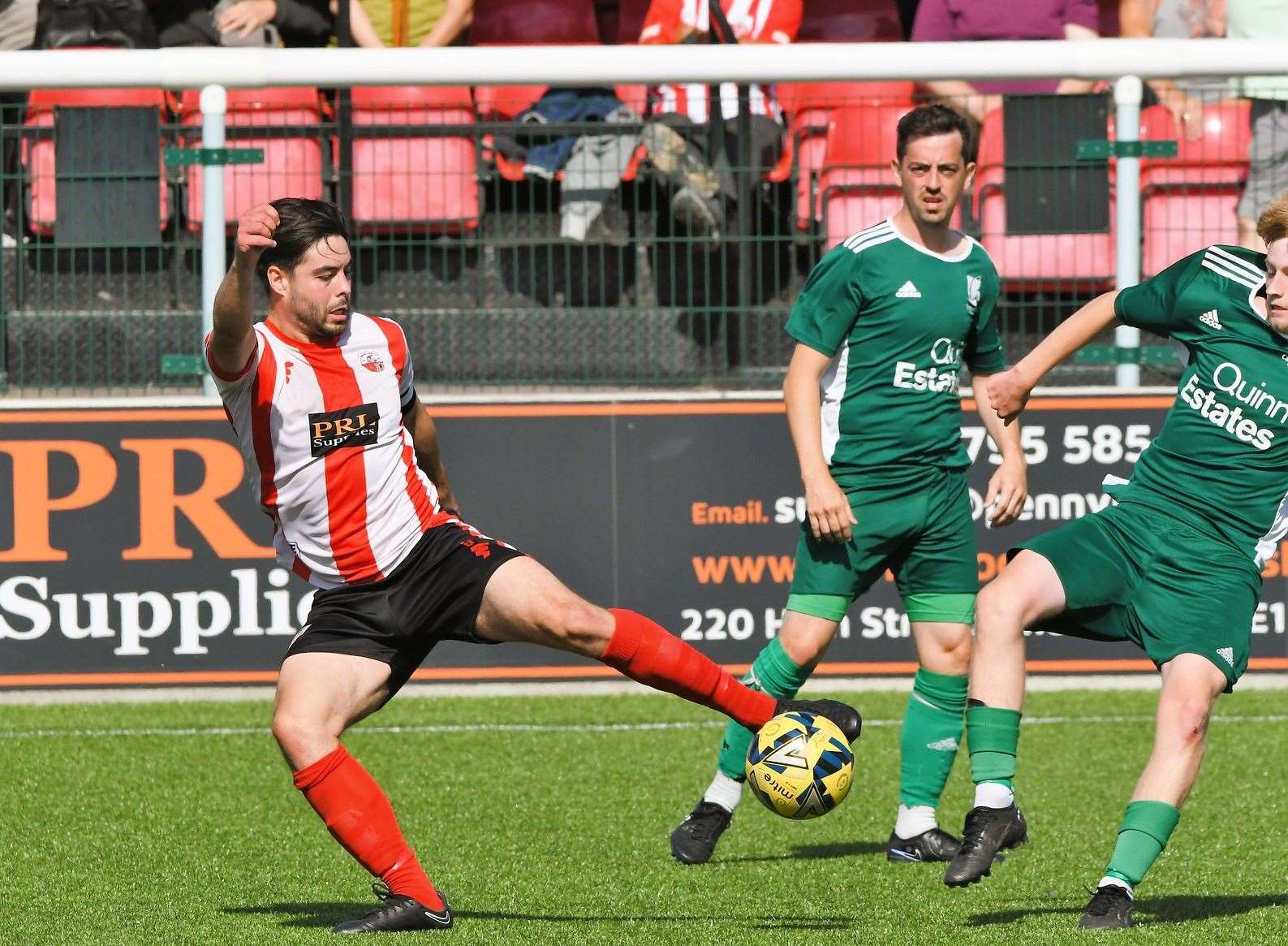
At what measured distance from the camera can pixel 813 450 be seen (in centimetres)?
607

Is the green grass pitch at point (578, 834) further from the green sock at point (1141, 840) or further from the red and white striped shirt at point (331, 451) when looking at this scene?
the red and white striped shirt at point (331, 451)

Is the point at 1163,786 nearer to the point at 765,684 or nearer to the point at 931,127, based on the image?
the point at 765,684

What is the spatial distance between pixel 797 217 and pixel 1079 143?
129 cm

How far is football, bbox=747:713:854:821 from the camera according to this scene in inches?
208

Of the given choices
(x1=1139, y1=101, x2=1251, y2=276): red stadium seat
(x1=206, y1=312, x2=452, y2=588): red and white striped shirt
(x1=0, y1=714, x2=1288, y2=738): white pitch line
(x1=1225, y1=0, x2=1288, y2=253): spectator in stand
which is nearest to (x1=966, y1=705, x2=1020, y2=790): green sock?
(x1=206, y1=312, x2=452, y2=588): red and white striped shirt

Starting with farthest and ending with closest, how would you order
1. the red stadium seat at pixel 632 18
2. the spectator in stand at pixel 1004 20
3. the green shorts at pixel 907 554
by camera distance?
1. the red stadium seat at pixel 632 18
2. the spectator in stand at pixel 1004 20
3. the green shorts at pixel 907 554

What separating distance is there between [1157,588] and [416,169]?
15.7 feet

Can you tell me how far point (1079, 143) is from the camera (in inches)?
363

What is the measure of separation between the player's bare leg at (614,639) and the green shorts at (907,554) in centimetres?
86

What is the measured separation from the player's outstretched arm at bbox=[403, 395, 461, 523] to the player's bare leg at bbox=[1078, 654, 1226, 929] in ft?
6.61

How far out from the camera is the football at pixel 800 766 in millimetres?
5281

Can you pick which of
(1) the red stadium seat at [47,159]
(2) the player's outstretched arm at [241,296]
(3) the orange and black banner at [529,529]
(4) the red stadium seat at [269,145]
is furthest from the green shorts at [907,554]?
(1) the red stadium seat at [47,159]

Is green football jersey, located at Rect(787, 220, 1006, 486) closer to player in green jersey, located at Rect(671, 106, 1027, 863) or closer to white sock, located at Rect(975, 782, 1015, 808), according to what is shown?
player in green jersey, located at Rect(671, 106, 1027, 863)

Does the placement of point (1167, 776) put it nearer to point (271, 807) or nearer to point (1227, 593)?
point (1227, 593)
